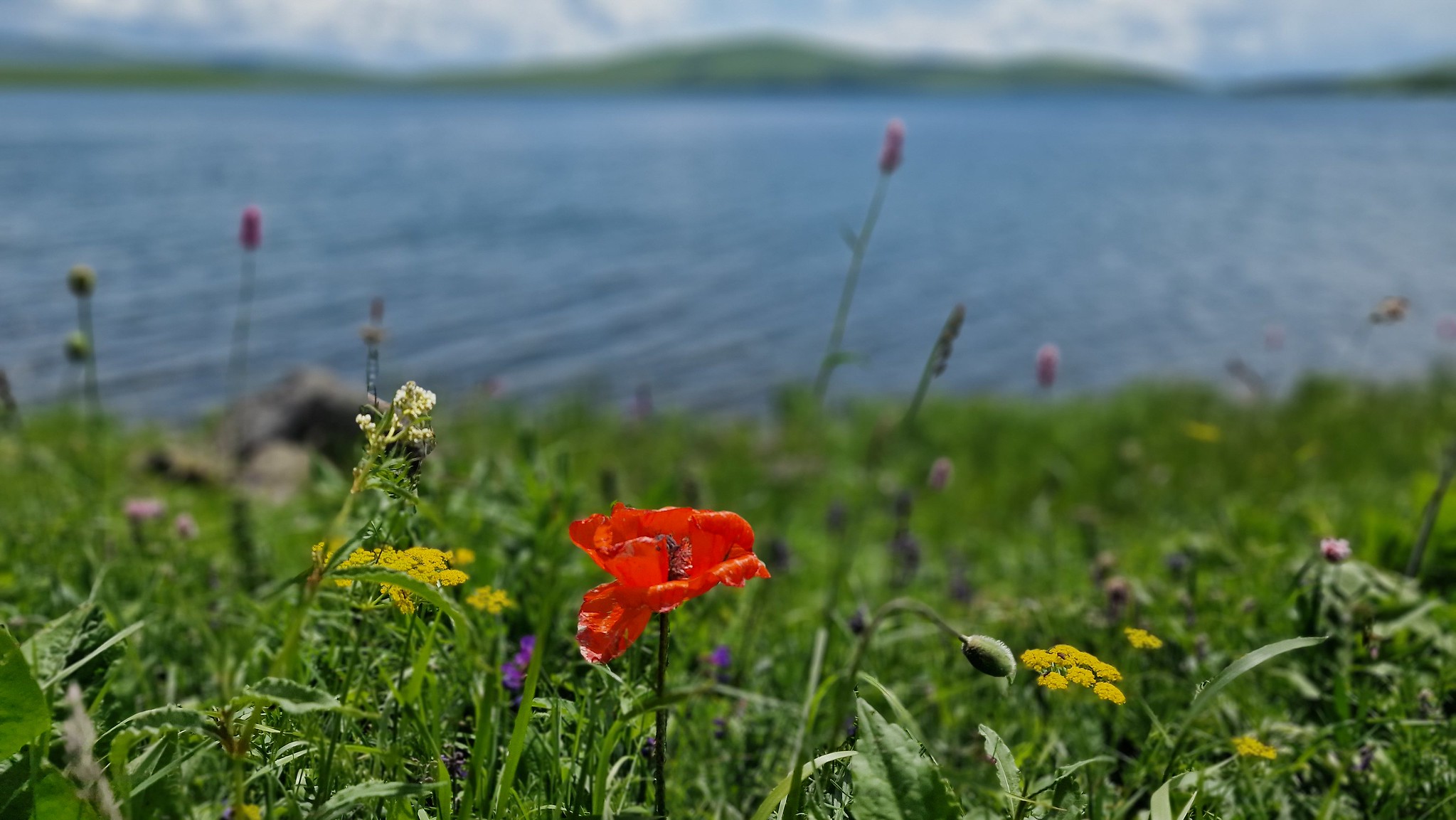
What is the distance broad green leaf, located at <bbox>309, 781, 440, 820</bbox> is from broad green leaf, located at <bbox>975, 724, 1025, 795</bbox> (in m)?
0.81

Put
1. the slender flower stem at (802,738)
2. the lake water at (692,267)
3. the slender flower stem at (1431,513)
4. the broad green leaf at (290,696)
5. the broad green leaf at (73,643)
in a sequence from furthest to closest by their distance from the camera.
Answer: the lake water at (692,267)
the slender flower stem at (1431,513)
the broad green leaf at (73,643)
the slender flower stem at (802,738)
the broad green leaf at (290,696)

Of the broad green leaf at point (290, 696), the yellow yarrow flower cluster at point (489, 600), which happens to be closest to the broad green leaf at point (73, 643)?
the yellow yarrow flower cluster at point (489, 600)

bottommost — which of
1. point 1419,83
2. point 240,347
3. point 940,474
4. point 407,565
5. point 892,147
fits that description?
point 240,347

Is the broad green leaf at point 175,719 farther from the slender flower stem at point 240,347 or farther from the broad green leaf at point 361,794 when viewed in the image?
the slender flower stem at point 240,347

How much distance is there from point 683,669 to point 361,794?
46.3 inches

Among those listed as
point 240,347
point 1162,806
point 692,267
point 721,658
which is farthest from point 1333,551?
point 692,267

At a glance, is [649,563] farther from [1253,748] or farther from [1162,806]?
[1253,748]

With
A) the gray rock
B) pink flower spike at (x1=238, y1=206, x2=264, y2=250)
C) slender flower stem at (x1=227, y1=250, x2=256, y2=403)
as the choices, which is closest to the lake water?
slender flower stem at (x1=227, y1=250, x2=256, y2=403)

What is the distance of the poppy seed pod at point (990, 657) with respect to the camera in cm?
127

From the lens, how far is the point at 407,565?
1425 millimetres

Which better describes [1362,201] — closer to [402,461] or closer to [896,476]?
[896,476]

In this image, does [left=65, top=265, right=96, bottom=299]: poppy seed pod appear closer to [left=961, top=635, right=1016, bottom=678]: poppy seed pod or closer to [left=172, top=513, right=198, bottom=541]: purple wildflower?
[left=172, top=513, right=198, bottom=541]: purple wildflower

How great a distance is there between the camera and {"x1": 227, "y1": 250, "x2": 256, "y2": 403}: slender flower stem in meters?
11.7

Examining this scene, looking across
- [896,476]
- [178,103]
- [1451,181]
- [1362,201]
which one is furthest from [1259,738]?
[178,103]
